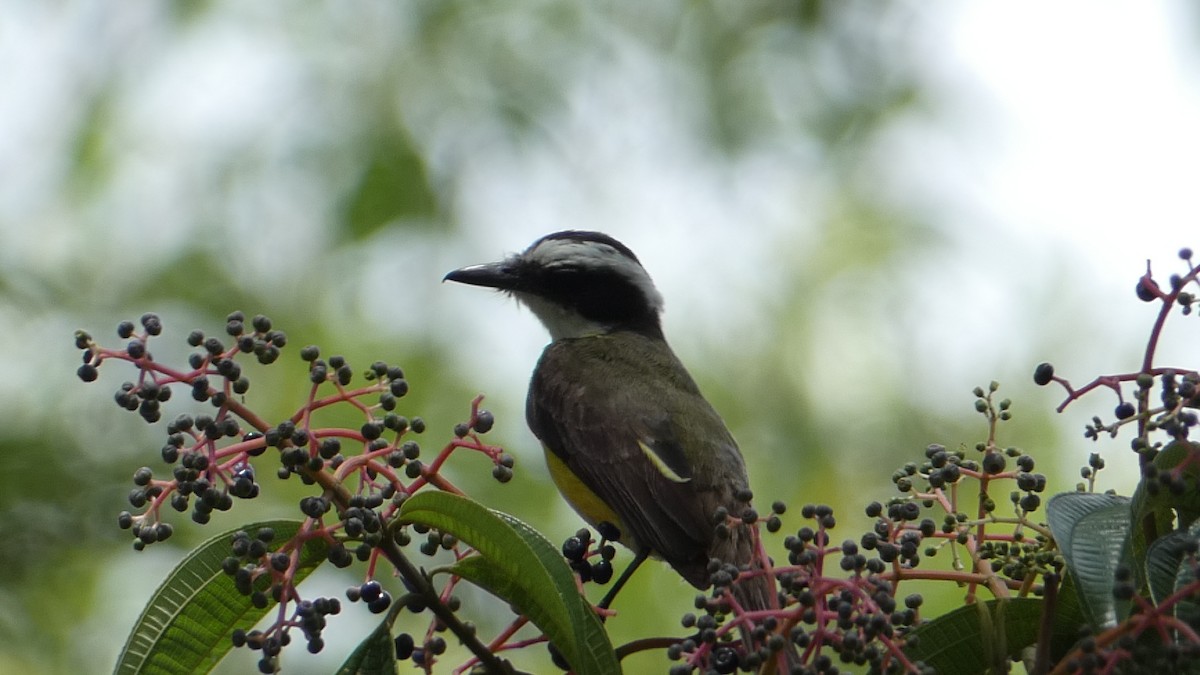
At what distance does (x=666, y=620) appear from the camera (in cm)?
583

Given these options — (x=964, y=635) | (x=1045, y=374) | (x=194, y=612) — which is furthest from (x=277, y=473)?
(x=1045, y=374)

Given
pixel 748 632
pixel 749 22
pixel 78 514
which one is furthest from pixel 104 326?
pixel 748 632

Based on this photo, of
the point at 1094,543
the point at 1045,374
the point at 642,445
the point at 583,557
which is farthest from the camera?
the point at 642,445

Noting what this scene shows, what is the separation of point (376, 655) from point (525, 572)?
1.09 feet

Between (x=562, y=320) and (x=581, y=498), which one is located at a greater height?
(x=562, y=320)

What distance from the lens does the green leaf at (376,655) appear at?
231 cm

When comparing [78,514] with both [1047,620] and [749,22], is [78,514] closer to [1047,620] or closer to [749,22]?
[749,22]

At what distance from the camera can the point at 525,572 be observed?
7.18ft

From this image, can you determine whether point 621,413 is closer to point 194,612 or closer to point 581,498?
point 581,498

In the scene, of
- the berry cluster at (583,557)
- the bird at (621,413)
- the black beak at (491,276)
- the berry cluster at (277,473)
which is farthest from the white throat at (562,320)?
the berry cluster at (277,473)

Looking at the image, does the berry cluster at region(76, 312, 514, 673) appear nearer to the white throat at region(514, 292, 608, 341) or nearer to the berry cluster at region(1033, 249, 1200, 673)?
the berry cluster at region(1033, 249, 1200, 673)

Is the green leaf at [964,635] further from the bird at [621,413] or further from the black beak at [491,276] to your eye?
the black beak at [491,276]

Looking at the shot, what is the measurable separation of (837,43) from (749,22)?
59cm

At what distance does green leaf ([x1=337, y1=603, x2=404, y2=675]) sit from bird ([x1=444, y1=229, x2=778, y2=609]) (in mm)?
634
